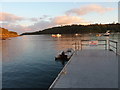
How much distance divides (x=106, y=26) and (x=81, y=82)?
656 ft

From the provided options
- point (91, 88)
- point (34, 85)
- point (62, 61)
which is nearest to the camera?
point (91, 88)

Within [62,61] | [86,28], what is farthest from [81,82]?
[86,28]

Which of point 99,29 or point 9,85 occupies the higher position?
point 99,29

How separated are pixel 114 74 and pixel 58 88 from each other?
11.7ft

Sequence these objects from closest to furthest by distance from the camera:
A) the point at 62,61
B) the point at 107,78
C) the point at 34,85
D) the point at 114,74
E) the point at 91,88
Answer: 1. the point at 91,88
2. the point at 107,78
3. the point at 114,74
4. the point at 34,85
5. the point at 62,61

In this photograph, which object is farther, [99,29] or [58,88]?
[99,29]

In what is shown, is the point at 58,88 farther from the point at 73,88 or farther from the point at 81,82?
the point at 81,82

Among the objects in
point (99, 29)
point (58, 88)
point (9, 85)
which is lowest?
point (9, 85)

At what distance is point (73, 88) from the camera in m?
5.57

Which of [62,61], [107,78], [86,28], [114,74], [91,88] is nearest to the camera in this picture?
[91,88]

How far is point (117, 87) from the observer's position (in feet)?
18.5

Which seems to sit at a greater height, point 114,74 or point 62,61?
point 114,74

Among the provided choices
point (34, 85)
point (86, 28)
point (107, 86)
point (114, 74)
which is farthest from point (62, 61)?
point (86, 28)

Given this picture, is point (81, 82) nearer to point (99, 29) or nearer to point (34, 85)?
point (34, 85)
